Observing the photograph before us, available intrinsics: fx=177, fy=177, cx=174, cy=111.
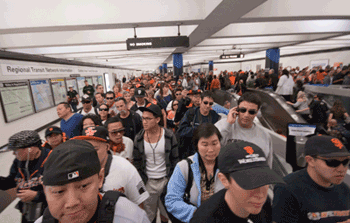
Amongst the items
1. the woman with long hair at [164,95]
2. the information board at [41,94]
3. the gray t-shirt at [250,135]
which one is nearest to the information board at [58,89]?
the information board at [41,94]

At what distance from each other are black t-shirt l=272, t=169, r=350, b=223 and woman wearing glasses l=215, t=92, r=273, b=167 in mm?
664

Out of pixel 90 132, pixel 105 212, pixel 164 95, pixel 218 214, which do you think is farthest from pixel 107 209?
pixel 164 95

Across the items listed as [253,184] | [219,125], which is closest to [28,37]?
[219,125]

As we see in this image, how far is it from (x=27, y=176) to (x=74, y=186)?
163 cm

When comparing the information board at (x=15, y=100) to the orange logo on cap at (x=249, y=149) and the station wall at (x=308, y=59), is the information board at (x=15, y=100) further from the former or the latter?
the station wall at (x=308, y=59)

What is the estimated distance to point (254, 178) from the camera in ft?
3.31

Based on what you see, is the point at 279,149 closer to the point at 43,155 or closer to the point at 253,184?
the point at 253,184

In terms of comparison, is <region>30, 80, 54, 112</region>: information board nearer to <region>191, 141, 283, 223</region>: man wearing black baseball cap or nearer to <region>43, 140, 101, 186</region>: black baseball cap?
<region>43, 140, 101, 186</region>: black baseball cap

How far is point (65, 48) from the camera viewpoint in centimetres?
842

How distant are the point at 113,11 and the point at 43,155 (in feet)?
Answer: 12.0

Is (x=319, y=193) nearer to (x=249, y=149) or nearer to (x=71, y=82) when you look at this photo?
(x=249, y=149)

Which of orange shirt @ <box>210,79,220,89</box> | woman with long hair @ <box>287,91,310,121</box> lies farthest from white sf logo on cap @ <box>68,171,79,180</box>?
orange shirt @ <box>210,79,220,89</box>

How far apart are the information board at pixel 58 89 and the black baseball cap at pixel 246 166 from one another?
36.9 ft

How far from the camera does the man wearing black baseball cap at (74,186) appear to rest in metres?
0.82
